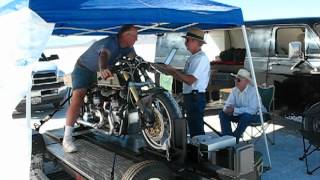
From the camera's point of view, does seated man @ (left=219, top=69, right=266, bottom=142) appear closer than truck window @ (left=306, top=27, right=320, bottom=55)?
Yes

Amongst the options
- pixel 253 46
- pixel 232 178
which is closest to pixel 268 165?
pixel 232 178

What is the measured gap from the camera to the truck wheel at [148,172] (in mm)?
3928

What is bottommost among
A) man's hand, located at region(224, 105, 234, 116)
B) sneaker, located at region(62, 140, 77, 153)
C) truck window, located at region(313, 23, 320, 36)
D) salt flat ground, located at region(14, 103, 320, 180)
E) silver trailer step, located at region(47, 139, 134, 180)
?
salt flat ground, located at region(14, 103, 320, 180)

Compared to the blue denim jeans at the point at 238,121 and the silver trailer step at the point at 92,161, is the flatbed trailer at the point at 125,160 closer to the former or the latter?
the silver trailer step at the point at 92,161

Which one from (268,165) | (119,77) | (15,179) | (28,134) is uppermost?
(119,77)

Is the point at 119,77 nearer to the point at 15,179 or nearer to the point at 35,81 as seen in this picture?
the point at 15,179

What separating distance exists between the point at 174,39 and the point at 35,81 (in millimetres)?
3547

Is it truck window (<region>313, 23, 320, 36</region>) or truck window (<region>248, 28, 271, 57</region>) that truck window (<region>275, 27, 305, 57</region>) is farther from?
truck window (<region>313, 23, 320, 36</region>)

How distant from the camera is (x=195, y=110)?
5258 mm

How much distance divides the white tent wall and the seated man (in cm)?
336

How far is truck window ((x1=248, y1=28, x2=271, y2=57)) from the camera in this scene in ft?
26.7

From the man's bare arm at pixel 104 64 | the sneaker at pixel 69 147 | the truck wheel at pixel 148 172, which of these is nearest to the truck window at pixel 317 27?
the man's bare arm at pixel 104 64

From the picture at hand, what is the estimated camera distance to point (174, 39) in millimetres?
10086

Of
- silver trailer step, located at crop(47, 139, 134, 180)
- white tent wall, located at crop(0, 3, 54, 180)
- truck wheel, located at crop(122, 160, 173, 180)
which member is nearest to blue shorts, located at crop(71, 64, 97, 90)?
silver trailer step, located at crop(47, 139, 134, 180)
